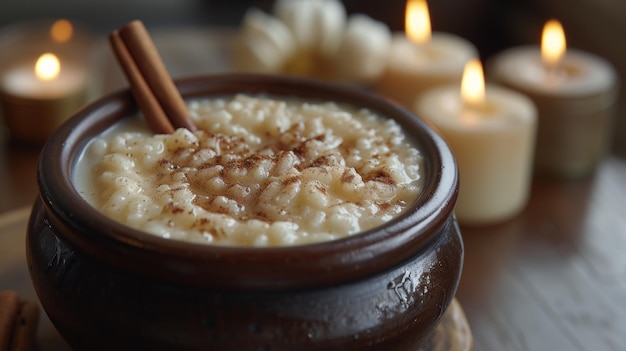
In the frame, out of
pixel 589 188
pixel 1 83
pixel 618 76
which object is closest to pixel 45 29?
pixel 1 83

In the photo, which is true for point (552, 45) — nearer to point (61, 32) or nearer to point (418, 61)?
point (418, 61)

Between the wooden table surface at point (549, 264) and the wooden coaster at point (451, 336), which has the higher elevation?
the wooden coaster at point (451, 336)

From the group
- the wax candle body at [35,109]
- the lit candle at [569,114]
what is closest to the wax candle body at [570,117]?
the lit candle at [569,114]

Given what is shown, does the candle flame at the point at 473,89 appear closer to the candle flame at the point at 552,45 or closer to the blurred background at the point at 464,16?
the candle flame at the point at 552,45

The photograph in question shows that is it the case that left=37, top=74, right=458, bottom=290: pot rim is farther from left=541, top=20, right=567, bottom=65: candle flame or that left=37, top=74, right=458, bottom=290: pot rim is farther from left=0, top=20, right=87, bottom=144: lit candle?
left=541, top=20, right=567, bottom=65: candle flame

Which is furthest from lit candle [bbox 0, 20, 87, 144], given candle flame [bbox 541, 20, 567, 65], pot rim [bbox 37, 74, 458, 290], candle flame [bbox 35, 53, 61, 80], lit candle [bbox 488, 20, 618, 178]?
candle flame [bbox 541, 20, 567, 65]

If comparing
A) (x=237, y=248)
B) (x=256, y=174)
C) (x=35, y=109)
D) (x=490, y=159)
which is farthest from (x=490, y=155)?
(x=35, y=109)

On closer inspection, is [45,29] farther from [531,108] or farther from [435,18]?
[435,18]
